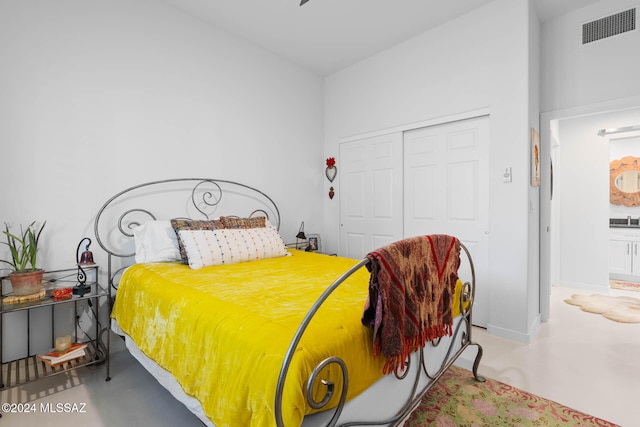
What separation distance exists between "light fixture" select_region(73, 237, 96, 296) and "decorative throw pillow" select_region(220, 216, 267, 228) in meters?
0.97

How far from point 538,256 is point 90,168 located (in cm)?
403

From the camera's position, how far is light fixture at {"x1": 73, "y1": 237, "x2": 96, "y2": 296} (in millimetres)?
2021

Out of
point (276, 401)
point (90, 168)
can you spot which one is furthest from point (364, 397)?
point (90, 168)

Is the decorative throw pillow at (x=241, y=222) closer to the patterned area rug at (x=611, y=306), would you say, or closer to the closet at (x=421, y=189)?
the closet at (x=421, y=189)

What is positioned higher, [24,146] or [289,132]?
[289,132]

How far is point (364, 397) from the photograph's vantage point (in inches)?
45.1

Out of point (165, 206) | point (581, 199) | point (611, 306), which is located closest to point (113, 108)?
point (165, 206)

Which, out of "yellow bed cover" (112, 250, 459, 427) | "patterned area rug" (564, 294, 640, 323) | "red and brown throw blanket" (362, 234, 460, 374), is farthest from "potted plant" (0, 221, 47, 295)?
"patterned area rug" (564, 294, 640, 323)

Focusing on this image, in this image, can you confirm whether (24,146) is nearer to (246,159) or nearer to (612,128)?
(246,159)

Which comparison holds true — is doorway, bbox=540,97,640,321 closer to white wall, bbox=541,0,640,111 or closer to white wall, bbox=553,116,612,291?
white wall, bbox=553,116,612,291

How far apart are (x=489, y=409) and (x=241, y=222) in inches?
87.7

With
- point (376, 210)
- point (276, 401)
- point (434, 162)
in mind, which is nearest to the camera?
point (276, 401)

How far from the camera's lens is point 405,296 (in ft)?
3.99

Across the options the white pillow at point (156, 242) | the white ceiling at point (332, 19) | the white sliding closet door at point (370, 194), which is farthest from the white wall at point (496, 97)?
the white pillow at point (156, 242)
